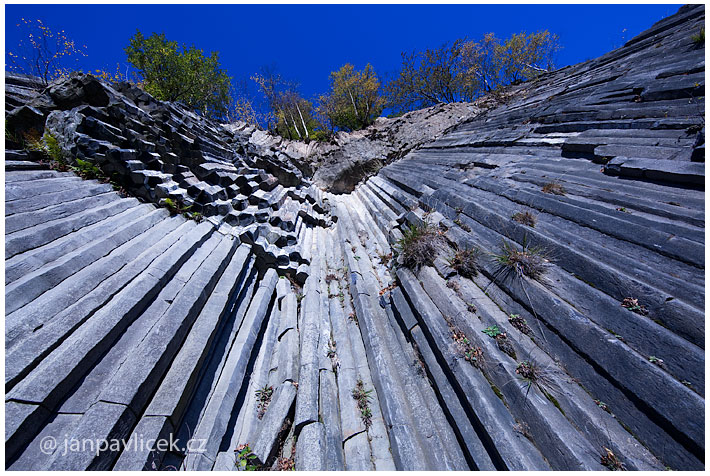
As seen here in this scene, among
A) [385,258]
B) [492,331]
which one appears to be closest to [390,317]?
[492,331]

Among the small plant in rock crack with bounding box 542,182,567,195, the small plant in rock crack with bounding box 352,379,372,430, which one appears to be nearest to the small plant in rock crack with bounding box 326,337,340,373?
the small plant in rock crack with bounding box 352,379,372,430

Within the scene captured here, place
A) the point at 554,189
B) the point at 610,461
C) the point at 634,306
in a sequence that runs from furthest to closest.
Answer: the point at 554,189
the point at 634,306
the point at 610,461

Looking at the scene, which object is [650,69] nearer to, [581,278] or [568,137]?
[568,137]

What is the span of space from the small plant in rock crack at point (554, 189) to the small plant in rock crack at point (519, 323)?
7.23 ft

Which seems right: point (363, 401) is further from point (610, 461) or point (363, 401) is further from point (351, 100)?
point (351, 100)

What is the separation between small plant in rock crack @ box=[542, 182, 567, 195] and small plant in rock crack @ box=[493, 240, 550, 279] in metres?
1.21

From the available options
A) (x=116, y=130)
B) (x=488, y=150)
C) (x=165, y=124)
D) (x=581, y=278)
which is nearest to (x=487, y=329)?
(x=581, y=278)

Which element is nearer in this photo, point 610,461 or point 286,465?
point 610,461

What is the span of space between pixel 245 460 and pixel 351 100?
26.7 m

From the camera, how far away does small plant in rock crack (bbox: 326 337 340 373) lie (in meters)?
3.15

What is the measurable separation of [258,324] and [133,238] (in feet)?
7.50

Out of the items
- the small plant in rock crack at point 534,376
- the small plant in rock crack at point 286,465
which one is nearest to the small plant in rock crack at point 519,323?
the small plant in rock crack at point 534,376

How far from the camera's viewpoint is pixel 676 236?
2.19m

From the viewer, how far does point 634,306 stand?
191 centimetres
